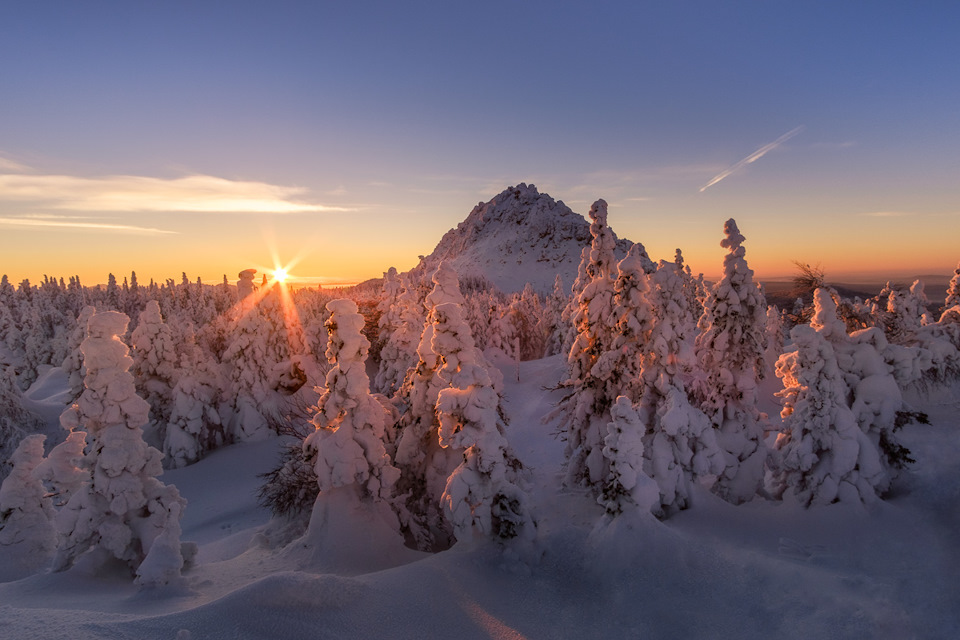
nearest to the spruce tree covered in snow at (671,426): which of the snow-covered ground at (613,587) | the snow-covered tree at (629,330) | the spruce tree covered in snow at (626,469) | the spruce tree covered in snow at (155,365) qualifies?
the snow-covered tree at (629,330)

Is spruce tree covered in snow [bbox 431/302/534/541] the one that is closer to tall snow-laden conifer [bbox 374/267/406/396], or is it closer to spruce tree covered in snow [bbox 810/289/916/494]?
spruce tree covered in snow [bbox 810/289/916/494]

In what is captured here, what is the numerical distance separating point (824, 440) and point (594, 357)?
7.29 metres

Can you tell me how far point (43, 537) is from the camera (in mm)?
14453

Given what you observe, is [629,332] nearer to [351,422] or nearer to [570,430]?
[570,430]

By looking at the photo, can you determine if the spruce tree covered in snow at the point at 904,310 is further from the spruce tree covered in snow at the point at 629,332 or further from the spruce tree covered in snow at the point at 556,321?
the spruce tree covered in snow at the point at 629,332

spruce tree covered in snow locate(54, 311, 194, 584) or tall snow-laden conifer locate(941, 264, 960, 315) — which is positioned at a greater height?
tall snow-laden conifer locate(941, 264, 960, 315)

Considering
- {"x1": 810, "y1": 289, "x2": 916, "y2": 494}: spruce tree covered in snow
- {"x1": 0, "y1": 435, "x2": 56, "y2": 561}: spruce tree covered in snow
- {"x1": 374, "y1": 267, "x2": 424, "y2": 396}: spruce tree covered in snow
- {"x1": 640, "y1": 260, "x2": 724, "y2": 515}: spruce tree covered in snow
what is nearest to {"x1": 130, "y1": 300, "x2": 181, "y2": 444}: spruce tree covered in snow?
{"x1": 374, "y1": 267, "x2": 424, "y2": 396}: spruce tree covered in snow

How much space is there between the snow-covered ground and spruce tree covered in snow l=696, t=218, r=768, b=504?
2.16m

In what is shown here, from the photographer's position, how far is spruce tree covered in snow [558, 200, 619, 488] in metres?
17.5

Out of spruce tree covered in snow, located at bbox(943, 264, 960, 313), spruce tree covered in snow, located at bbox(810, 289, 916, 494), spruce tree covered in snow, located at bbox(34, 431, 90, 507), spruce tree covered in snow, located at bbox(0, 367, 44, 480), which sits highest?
spruce tree covered in snow, located at bbox(943, 264, 960, 313)

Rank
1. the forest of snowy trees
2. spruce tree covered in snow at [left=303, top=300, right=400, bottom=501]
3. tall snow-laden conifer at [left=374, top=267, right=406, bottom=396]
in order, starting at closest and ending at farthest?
the forest of snowy trees < spruce tree covered in snow at [left=303, top=300, right=400, bottom=501] < tall snow-laden conifer at [left=374, top=267, right=406, bottom=396]

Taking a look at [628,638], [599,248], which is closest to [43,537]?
[628,638]

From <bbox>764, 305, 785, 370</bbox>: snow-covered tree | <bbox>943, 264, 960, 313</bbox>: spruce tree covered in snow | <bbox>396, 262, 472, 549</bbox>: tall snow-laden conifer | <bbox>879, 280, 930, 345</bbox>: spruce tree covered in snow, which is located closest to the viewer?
<bbox>396, 262, 472, 549</bbox>: tall snow-laden conifer

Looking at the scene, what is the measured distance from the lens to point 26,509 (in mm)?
14312
